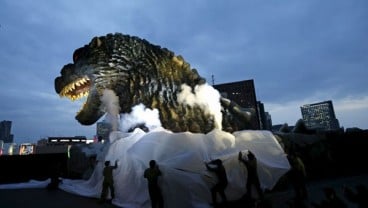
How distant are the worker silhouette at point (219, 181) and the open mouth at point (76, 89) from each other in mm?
4914

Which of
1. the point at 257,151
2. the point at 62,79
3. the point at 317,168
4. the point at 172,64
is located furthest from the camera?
the point at 317,168

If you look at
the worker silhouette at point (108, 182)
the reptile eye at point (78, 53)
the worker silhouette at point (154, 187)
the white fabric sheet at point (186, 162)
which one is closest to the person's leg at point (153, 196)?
the worker silhouette at point (154, 187)

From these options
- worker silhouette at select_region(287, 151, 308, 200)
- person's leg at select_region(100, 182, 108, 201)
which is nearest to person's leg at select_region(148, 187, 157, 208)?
person's leg at select_region(100, 182, 108, 201)

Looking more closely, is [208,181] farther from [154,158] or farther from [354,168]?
[354,168]

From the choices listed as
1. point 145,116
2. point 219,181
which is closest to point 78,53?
point 145,116

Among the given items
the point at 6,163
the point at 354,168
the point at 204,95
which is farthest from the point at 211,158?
the point at 6,163

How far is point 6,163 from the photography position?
1328cm

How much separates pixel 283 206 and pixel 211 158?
186 cm

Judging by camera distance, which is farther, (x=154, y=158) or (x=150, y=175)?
(x=154, y=158)

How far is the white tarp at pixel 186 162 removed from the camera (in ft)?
18.3

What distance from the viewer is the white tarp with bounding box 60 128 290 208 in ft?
18.3

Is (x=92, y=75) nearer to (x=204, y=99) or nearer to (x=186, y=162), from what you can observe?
(x=204, y=99)

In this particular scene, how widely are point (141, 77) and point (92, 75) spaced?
5.00 feet

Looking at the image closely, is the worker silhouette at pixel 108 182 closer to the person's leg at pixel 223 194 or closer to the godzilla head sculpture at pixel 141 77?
the godzilla head sculpture at pixel 141 77
